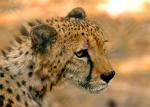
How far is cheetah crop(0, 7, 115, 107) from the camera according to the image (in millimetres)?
5832

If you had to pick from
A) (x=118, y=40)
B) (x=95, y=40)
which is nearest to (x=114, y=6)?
(x=118, y=40)

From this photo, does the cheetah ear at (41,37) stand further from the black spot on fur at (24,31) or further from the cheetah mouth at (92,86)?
the cheetah mouth at (92,86)

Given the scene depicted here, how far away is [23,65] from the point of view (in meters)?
5.85

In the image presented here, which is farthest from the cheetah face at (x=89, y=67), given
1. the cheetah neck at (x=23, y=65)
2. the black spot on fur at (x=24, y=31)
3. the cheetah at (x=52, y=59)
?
the black spot on fur at (x=24, y=31)

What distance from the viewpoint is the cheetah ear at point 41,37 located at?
582cm

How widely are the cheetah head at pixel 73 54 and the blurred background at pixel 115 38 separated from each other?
7.26 ft

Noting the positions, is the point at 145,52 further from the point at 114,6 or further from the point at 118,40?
the point at 114,6

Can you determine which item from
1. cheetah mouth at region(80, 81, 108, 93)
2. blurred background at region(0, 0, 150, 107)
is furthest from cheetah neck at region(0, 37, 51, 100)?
blurred background at region(0, 0, 150, 107)

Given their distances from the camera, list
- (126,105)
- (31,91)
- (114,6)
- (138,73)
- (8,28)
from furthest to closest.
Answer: (114,6) → (8,28) → (138,73) → (126,105) → (31,91)

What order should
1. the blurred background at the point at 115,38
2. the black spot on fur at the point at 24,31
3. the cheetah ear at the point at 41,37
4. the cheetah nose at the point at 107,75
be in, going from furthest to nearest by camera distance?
the blurred background at the point at 115,38 < the cheetah nose at the point at 107,75 < the black spot on fur at the point at 24,31 < the cheetah ear at the point at 41,37

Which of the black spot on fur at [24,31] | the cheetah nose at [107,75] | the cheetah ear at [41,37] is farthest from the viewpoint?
the cheetah nose at [107,75]

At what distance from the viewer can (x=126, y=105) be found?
930 centimetres

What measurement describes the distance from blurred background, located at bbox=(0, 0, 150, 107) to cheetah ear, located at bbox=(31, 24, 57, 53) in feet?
8.20

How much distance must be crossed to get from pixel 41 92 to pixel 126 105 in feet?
11.1
